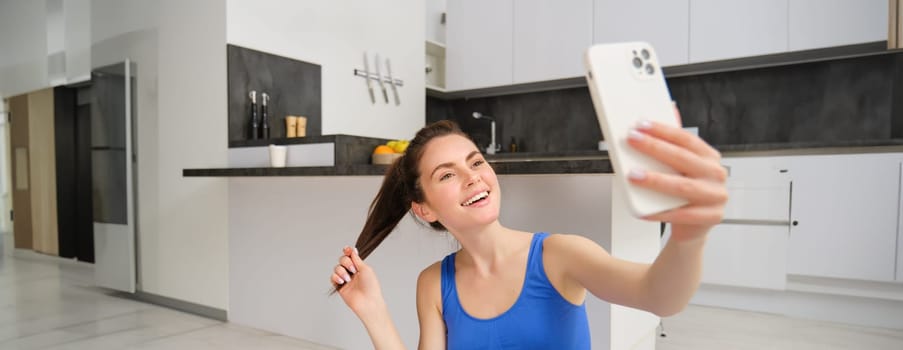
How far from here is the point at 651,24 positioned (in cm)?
366

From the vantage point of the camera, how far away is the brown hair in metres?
1.09

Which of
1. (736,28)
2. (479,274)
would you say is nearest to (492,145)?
(736,28)

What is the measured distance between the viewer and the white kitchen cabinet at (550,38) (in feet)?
12.9

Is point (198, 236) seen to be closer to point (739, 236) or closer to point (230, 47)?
point (230, 47)

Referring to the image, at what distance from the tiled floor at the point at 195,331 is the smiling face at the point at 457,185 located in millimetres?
1596

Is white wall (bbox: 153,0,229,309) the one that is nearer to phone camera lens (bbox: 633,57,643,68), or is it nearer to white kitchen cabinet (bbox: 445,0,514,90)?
Answer: white kitchen cabinet (bbox: 445,0,514,90)

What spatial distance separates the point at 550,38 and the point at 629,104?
368 centimetres

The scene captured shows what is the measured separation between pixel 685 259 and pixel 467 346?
0.49 m

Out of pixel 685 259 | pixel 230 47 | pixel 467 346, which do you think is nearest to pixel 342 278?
pixel 467 346

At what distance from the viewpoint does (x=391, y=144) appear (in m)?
2.36

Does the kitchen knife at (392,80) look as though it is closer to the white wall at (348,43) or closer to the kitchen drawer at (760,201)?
the white wall at (348,43)

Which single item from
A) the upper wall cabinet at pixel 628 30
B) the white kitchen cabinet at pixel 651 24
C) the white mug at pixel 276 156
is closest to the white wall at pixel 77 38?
the white mug at pixel 276 156

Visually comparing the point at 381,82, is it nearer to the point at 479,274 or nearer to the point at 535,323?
the point at 479,274

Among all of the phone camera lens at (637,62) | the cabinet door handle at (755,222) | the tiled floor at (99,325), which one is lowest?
the tiled floor at (99,325)
